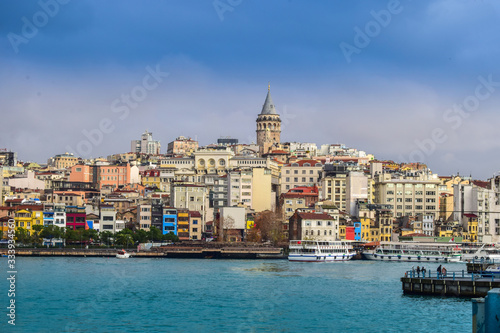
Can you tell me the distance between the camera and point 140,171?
379ft

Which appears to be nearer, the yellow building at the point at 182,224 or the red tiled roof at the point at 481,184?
the yellow building at the point at 182,224

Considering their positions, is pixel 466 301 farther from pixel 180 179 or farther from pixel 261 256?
pixel 180 179

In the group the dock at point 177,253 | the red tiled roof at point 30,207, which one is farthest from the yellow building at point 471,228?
the red tiled roof at point 30,207

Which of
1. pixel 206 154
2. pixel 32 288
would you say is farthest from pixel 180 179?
pixel 32 288

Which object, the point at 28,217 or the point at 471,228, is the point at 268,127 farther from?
the point at 28,217

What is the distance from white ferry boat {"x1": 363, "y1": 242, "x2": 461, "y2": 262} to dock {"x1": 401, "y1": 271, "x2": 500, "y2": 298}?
118 feet

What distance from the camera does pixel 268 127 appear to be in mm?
134750

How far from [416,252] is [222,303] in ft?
138

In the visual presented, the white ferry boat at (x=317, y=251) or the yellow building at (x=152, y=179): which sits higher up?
the yellow building at (x=152, y=179)

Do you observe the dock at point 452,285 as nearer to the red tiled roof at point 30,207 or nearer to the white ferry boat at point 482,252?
the white ferry boat at point 482,252

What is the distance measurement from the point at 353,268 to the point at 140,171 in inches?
2517

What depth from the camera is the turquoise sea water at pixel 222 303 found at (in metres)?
26.1

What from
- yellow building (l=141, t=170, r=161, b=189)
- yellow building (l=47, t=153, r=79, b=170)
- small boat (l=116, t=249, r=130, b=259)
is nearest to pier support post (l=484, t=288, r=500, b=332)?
small boat (l=116, t=249, r=130, b=259)

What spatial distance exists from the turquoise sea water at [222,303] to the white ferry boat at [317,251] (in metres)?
17.1
